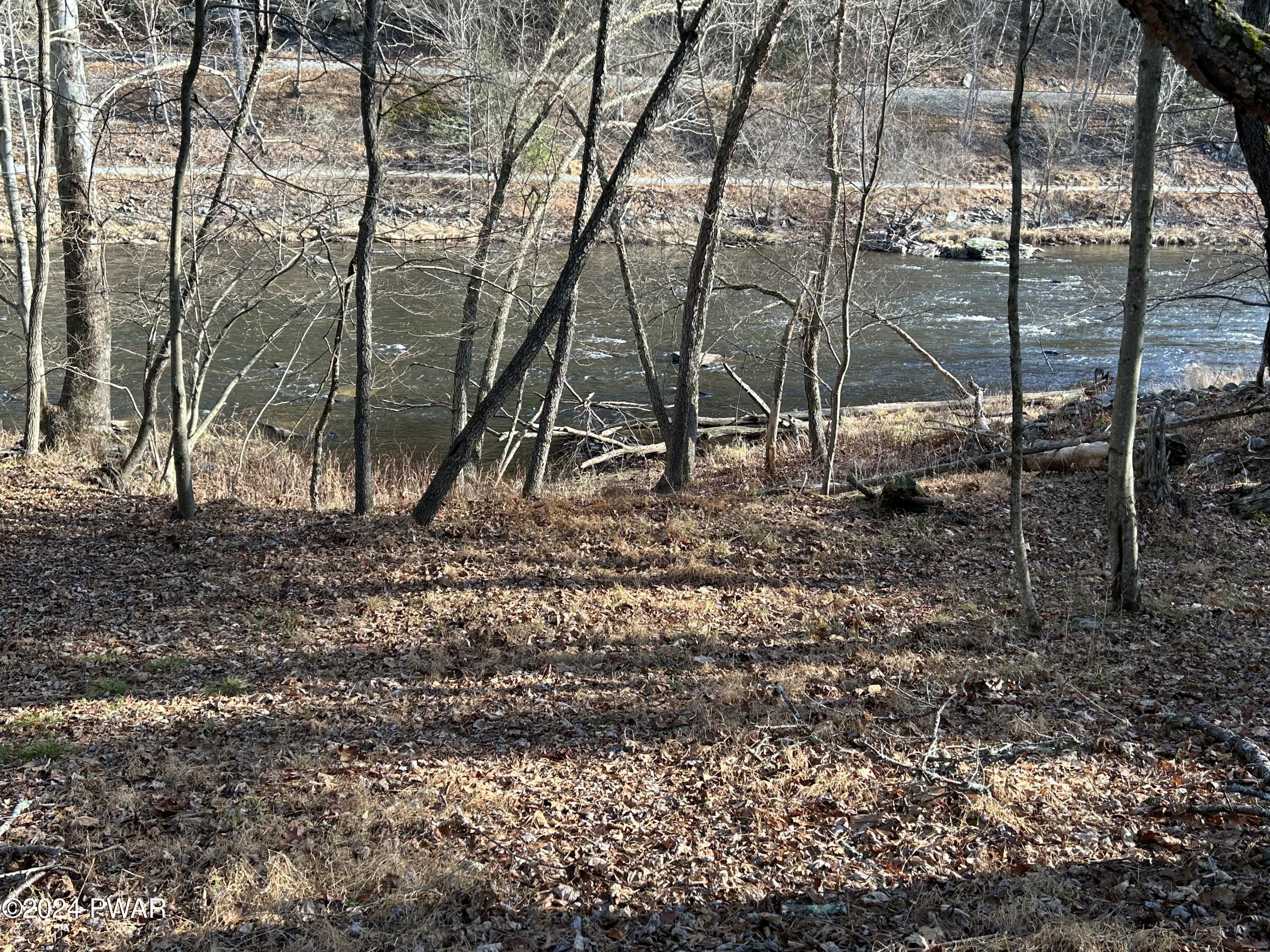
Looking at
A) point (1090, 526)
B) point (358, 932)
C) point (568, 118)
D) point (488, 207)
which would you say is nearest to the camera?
point (358, 932)

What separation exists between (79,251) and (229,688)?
26.0 ft

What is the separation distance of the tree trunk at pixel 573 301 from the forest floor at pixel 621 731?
6.68 ft

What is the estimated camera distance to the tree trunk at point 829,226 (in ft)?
37.4

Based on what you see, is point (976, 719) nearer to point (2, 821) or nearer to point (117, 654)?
point (2, 821)

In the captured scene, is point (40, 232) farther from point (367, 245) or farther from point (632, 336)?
point (632, 336)

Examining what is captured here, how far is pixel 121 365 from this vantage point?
1861 cm

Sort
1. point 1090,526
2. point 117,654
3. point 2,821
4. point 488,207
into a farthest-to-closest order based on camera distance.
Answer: point 488,207
point 1090,526
point 117,654
point 2,821

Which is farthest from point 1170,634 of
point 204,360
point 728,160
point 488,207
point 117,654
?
point 204,360

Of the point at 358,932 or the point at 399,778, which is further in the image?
the point at 399,778

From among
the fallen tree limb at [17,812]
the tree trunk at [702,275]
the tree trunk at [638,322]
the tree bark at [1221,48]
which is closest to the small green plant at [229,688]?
the fallen tree limb at [17,812]

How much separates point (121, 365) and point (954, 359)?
18745 mm

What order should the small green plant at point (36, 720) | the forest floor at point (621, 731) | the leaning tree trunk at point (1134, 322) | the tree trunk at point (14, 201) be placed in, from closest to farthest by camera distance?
the forest floor at point (621, 731) → the small green plant at point (36, 720) → the leaning tree trunk at point (1134, 322) → the tree trunk at point (14, 201)

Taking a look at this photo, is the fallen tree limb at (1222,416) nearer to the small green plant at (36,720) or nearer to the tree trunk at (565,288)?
the tree trunk at (565,288)

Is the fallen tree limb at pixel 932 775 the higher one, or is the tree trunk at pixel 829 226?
the tree trunk at pixel 829 226
